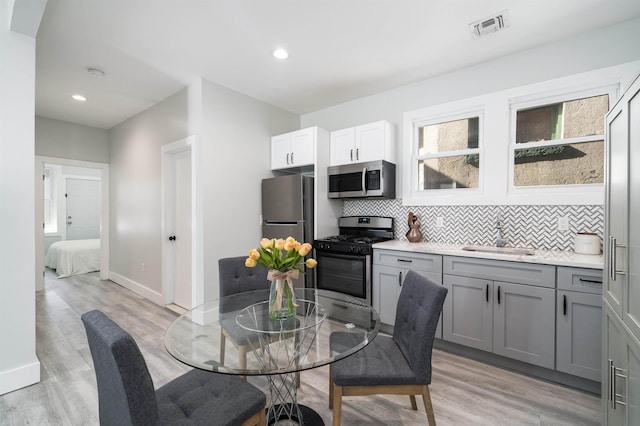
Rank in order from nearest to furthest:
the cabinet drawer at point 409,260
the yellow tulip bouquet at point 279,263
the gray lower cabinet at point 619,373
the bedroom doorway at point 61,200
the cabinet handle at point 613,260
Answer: the gray lower cabinet at point 619,373 → the cabinet handle at point 613,260 → the yellow tulip bouquet at point 279,263 → the cabinet drawer at point 409,260 → the bedroom doorway at point 61,200

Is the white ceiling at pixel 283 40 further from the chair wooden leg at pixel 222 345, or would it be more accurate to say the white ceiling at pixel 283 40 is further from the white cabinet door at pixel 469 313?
the chair wooden leg at pixel 222 345

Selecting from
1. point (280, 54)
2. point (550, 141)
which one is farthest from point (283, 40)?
point (550, 141)

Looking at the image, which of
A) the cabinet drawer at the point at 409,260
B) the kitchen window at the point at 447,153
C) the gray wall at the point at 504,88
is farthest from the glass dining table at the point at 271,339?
the kitchen window at the point at 447,153

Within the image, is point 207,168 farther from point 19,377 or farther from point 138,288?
point 138,288

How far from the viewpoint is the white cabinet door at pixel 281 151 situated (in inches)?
152

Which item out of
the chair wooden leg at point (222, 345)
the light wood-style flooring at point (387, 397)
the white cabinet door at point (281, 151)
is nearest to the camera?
the chair wooden leg at point (222, 345)

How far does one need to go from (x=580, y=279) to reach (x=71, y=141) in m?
6.83

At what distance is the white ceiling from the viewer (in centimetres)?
217

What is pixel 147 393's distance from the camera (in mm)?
973

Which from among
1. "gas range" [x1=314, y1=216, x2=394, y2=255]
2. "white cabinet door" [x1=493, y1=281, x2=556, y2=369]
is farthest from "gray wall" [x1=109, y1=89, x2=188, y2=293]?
"white cabinet door" [x1=493, y1=281, x2=556, y2=369]

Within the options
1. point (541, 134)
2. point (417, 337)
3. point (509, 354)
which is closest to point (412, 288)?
point (417, 337)

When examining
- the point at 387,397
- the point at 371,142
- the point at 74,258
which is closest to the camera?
the point at 387,397

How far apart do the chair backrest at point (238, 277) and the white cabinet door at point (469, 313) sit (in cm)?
162

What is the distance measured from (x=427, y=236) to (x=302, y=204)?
58.6 inches
